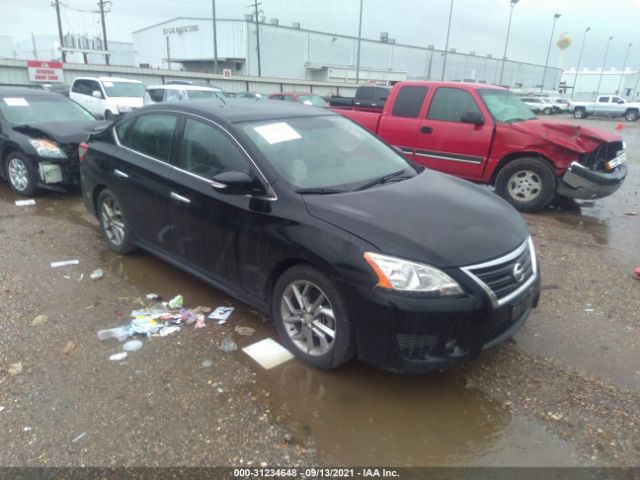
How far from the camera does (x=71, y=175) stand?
23.6 ft

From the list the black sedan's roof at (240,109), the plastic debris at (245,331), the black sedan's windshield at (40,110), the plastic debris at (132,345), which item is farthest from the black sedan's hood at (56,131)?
the plastic debris at (245,331)

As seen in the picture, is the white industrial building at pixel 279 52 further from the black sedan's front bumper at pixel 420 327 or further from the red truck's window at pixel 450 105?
the black sedan's front bumper at pixel 420 327

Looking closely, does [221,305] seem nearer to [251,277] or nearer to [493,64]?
[251,277]

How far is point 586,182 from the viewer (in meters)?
6.48

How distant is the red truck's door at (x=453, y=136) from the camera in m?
7.09

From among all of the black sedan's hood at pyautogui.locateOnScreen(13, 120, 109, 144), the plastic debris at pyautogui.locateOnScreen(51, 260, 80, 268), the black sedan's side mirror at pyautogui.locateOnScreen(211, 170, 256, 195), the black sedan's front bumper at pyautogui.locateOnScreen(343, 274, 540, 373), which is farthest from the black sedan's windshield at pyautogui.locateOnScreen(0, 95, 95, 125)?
the black sedan's front bumper at pyautogui.locateOnScreen(343, 274, 540, 373)

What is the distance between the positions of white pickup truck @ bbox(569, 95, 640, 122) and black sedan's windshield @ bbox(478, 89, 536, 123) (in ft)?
117

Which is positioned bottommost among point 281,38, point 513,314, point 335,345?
point 335,345

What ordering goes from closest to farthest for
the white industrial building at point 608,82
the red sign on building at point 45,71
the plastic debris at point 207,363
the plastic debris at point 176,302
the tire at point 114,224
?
the plastic debris at point 207,363 → the plastic debris at point 176,302 → the tire at point 114,224 → the red sign on building at point 45,71 → the white industrial building at point 608,82

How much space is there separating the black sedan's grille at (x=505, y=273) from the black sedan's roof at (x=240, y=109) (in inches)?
82.9

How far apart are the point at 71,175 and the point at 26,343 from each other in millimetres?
4477

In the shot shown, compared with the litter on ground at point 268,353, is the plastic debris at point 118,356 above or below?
below

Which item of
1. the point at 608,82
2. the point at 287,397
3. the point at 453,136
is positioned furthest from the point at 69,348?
the point at 608,82

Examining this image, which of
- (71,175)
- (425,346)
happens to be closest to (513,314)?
(425,346)
